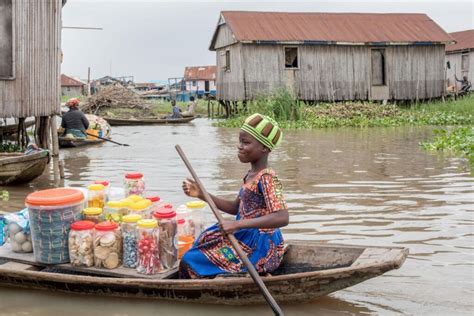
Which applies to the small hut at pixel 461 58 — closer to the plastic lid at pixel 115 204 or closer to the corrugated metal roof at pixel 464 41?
the corrugated metal roof at pixel 464 41

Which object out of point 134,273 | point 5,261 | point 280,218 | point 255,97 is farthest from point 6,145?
point 255,97

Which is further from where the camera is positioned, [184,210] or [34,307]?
[184,210]

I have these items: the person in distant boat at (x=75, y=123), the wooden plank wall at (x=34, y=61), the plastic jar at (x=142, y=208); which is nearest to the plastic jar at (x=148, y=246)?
the plastic jar at (x=142, y=208)

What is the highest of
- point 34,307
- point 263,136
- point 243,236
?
point 263,136

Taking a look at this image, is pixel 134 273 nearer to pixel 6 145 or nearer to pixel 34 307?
pixel 34 307

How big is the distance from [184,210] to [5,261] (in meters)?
1.49

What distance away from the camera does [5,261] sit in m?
5.02

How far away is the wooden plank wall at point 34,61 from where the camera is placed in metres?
11.0

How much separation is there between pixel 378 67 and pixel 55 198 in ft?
77.4

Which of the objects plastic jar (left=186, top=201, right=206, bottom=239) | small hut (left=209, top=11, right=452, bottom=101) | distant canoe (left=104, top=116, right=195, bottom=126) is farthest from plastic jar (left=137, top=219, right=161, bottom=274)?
distant canoe (left=104, top=116, right=195, bottom=126)

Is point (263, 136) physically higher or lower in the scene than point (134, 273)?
higher

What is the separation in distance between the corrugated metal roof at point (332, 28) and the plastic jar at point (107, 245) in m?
20.6

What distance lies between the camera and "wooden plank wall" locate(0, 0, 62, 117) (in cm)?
1102

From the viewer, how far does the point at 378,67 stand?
26609 mm
